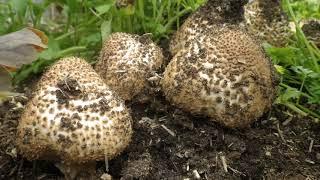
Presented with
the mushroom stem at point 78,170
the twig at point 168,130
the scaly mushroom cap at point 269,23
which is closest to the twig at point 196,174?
the twig at point 168,130

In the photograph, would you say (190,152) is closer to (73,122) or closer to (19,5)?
(73,122)

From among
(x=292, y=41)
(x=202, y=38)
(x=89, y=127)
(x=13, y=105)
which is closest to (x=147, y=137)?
(x=89, y=127)

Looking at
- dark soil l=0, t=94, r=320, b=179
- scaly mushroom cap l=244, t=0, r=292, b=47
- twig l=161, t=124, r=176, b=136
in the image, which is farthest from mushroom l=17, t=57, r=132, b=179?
scaly mushroom cap l=244, t=0, r=292, b=47

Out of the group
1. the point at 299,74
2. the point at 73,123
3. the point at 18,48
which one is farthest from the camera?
the point at 299,74

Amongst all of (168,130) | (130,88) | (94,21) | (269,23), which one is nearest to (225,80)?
(168,130)

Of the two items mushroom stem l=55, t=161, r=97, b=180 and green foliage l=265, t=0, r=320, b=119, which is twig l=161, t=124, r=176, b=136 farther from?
green foliage l=265, t=0, r=320, b=119

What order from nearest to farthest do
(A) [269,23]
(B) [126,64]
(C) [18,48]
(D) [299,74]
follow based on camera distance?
(C) [18,48]
(B) [126,64]
(D) [299,74]
(A) [269,23]
